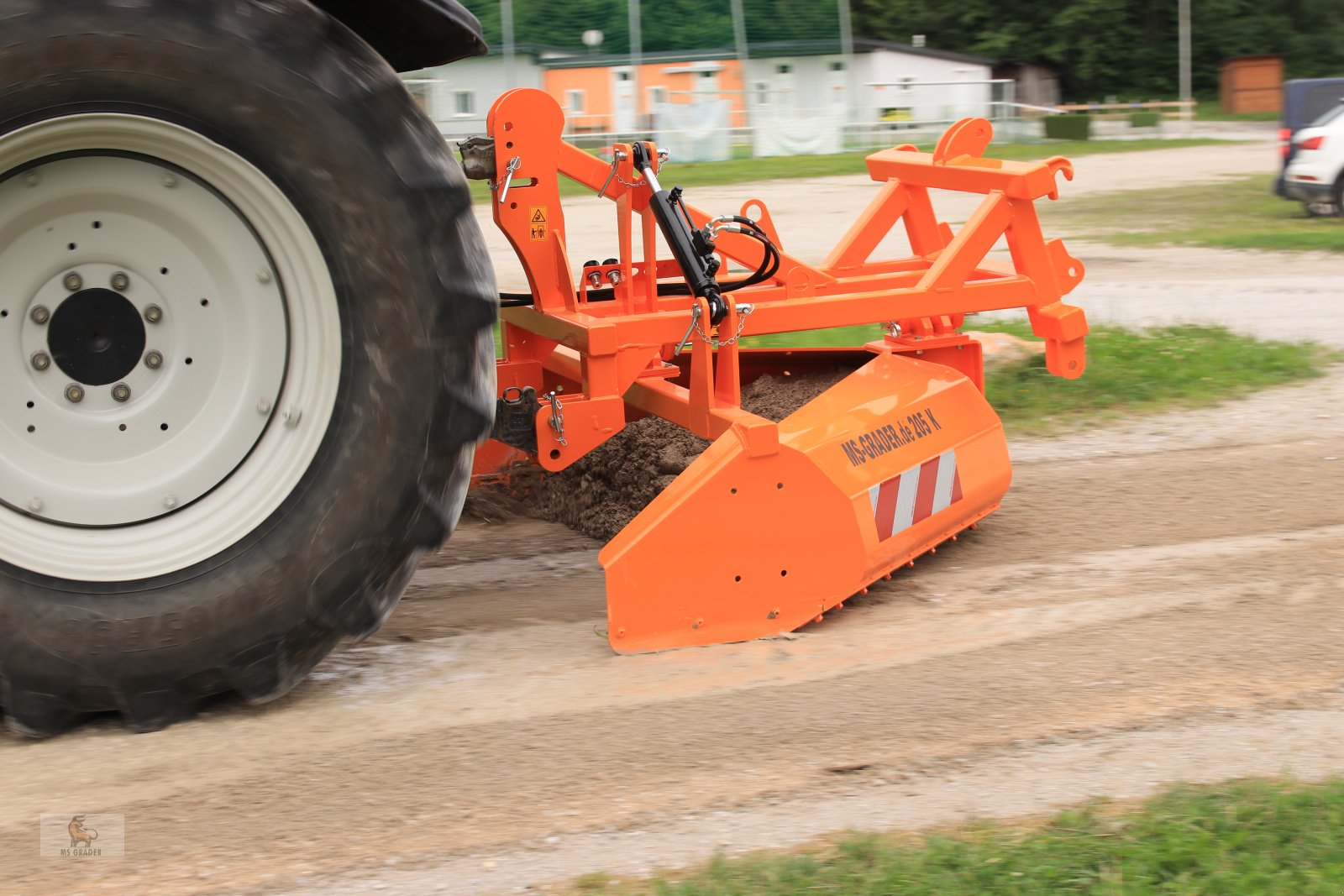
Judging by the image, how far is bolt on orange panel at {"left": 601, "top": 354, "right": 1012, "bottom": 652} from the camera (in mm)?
3162

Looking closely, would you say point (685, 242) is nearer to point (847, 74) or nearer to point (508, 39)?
point (508, 39)

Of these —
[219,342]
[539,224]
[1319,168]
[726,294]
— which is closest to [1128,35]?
[1319,168]

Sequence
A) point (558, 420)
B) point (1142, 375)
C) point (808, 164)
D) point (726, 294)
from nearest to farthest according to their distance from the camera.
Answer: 1. point (558, 420)
2. point (726, 294)
3. point (1142, 375)
4. point (808, 164)

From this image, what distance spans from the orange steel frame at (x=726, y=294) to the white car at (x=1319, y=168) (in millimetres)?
9530

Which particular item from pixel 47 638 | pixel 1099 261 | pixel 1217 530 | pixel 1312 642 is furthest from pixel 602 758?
pixel 1099 261

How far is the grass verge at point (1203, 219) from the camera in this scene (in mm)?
10750

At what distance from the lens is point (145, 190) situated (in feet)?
8.60

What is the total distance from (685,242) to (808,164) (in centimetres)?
1966

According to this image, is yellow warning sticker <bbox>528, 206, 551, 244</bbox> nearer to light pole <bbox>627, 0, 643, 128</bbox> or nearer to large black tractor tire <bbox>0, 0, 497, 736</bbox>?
large black tractor tire <bbox>0, 0, 497, 736</bbox>

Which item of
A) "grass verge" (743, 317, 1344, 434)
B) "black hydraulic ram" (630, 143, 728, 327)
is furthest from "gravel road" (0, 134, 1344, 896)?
"grass verge" (743, 317, 1344, 434)

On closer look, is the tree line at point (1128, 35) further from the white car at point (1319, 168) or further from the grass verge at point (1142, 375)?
the grass verge at point (1142, 375)

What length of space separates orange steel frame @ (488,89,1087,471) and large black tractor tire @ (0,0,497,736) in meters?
0.88

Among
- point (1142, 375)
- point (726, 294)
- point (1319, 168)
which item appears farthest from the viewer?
point (1319, 168)

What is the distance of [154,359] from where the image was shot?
8.84 feet
